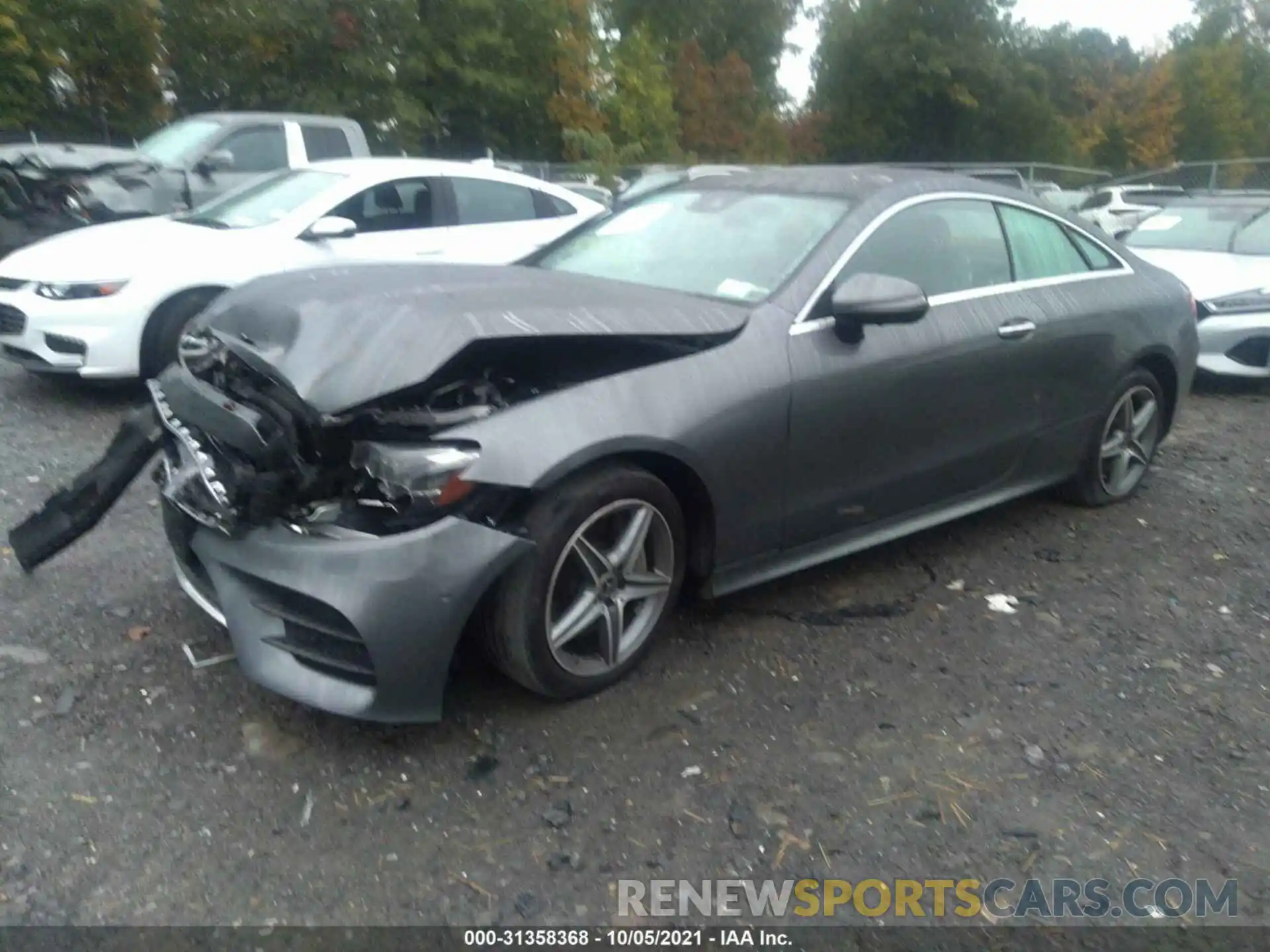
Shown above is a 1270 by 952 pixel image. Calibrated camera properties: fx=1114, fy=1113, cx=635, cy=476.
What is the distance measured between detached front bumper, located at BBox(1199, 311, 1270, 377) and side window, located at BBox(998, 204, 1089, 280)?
3.55 meters

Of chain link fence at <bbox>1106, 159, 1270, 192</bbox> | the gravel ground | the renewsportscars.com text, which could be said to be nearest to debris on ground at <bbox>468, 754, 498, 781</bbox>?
the gravel ground

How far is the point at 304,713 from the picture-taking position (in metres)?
3.35

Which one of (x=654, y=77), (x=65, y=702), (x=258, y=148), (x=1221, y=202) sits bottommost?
(x=65, y=702)

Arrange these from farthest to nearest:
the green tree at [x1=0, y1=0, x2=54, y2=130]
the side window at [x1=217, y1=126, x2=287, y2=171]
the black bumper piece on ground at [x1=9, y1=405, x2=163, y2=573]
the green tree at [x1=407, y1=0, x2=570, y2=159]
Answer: the green tree at [x1=407, y1=0, x2=570, y2=159] < the green tree at [x1=0, y1=0, x2=54, y2=130] < the side window at [x1=217, y1=126, x2=287, y2=171] < the black bumper piece on ground at [x1=9, y1=405, x2=163, y2=573]

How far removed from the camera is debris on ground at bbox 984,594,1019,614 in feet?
14.0

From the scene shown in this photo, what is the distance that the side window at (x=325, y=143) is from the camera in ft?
37.1

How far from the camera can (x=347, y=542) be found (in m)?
2.98

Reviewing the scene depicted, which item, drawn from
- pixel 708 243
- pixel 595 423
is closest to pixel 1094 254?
pixel 708 243

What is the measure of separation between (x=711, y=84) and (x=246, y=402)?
3566cm

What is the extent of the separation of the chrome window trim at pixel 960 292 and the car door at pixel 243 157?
25.8 ft

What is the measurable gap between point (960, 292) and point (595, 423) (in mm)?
1918

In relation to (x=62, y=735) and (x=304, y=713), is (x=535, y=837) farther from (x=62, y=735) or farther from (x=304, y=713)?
(x=62, y=735)

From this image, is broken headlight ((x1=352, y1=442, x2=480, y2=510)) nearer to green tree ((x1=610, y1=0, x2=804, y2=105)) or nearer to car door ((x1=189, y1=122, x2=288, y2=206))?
car door ((x1=189, y1=122, x2=288, y2=206))

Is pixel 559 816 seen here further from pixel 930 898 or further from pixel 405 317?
pixel 405 317
